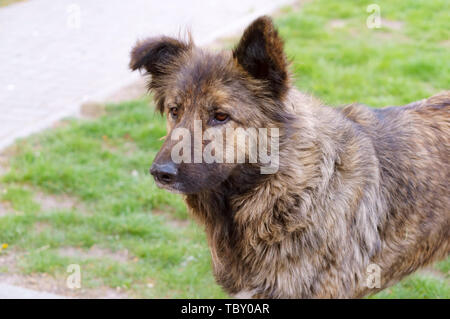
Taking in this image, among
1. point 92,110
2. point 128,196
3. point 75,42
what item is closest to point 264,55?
point 128,196

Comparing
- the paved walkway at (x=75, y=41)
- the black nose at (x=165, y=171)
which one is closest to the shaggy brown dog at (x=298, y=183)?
the black nose at (x=165, y=171)

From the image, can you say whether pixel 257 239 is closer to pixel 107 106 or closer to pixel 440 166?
pixel 440 166

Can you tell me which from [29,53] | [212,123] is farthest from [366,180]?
[29,53]

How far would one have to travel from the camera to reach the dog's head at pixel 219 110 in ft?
9.93

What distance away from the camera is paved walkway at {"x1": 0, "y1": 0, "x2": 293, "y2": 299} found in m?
7.25

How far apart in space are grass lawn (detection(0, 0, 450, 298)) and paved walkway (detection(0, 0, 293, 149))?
0.75 meters

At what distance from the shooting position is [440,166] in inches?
134

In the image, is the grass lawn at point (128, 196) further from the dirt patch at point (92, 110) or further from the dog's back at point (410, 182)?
the dog's back at point (410, 182)

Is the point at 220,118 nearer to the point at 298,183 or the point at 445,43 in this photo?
the point at 298,183

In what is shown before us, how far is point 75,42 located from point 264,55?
6.92 metres

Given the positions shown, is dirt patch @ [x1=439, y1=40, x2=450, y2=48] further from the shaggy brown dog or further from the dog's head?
the dog's head

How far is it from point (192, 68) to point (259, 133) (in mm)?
564

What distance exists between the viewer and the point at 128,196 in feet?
17.9
